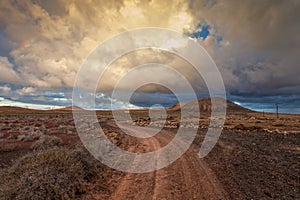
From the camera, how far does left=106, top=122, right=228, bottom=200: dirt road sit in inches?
236

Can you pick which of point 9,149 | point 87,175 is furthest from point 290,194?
point 9,149

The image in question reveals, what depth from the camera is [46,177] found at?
5.92 m

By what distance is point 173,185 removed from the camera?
22.2ft

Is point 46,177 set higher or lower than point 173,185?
higher

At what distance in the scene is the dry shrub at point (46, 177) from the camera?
5.50 metres

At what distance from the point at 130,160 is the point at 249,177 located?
198 inches

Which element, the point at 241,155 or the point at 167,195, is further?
the point at 241,155

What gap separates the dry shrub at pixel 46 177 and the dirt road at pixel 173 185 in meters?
1.30

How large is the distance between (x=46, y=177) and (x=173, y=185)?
141 inches

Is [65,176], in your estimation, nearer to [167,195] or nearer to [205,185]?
[167,195]

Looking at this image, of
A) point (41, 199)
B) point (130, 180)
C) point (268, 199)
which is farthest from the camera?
point (130, 180)

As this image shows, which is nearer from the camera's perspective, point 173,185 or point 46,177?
point 46,177

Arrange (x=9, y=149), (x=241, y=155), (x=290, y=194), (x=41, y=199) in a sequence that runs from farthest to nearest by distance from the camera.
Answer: (x=9, y=149), (x=241, y=155), (x=290, y=194), (x=41, y=199)

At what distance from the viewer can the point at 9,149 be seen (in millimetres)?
13070
